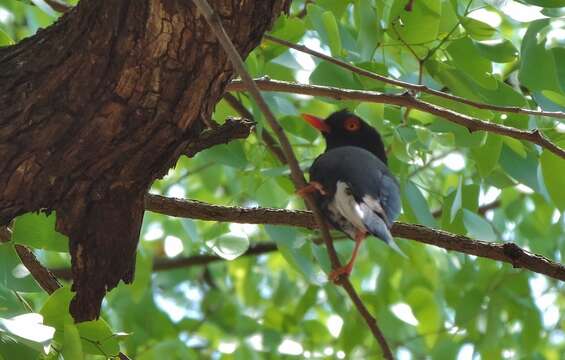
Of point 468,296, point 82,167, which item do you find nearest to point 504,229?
point 468,296

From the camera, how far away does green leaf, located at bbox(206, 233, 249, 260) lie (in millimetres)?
3834

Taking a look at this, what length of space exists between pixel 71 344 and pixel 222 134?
3.14 ft

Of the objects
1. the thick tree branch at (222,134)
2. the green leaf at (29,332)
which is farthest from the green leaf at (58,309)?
the thick tree branch at (222,134)

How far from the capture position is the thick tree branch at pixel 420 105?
319cm

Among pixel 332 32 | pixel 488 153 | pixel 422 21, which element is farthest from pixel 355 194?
pixel 422 21

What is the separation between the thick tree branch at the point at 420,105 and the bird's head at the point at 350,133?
1.93 meters

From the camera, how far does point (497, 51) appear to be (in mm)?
3506

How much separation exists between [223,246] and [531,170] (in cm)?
122

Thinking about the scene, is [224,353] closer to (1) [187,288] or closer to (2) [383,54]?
(2) [383,54]

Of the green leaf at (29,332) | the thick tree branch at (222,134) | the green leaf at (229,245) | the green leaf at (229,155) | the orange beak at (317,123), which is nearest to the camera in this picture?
the green leaf at (29,332)

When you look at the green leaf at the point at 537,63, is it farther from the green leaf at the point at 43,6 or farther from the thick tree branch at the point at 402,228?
the green leaf at the point at 43,6

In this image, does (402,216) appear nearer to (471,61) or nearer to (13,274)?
(471,61)

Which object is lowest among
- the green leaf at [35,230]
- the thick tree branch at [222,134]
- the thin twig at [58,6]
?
the green leaf at [35,230]

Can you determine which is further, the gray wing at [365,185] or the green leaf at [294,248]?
the green leaf at [294,248]
